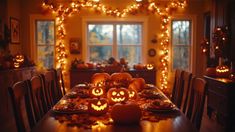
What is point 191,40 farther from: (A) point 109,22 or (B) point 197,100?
(B) point 197,100

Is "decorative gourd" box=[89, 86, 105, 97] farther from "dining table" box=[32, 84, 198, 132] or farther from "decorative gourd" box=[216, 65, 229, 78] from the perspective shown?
"decorative gourd" box=[216, 65, 229, 78]

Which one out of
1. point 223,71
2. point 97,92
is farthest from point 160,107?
point 223,71

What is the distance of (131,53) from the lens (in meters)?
7.93

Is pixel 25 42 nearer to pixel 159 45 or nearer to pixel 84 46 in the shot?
pixel 84 46

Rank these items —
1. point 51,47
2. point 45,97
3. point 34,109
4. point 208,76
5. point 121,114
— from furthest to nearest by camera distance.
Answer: point 51,47, point 208,76, point 45,97, point 34,109, point 121,114

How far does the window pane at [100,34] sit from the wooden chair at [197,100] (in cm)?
520

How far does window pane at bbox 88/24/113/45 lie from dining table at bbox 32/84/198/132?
18.5ft

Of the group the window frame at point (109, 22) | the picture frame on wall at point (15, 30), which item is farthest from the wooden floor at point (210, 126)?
the picture frame on wall at point (15, 30)

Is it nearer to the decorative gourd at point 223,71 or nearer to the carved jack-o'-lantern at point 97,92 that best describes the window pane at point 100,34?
the decorative gourd at point 223,71

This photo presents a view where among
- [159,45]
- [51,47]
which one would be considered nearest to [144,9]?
[159,45]

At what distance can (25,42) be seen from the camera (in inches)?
300

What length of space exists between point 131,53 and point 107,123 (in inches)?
237

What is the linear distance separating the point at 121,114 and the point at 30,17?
6233mm

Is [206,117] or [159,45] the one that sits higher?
[159,45]
